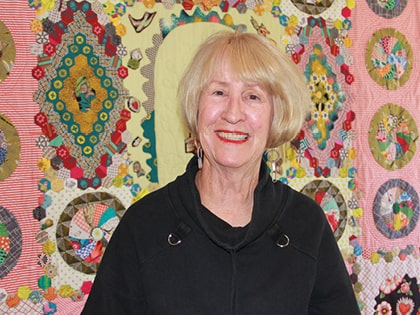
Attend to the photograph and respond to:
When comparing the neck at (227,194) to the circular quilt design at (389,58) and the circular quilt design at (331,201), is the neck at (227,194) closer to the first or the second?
the circular quilt design at (331,201)

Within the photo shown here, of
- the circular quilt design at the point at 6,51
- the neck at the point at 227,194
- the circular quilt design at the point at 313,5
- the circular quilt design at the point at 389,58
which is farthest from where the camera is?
the circular quilt design at the point at 389,58

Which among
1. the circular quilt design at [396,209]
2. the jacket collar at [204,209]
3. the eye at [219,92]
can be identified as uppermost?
the eye at [219,92]

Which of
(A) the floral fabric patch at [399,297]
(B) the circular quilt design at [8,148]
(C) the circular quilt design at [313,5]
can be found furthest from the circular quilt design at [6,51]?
(A) the floral fabric patch at [399,297]

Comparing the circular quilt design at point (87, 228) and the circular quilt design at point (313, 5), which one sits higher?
the circular quilt design at point (313, 5)

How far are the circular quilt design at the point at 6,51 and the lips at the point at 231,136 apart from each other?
663mm

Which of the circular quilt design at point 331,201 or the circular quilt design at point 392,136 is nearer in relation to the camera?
the circular quilt design at point 331,201

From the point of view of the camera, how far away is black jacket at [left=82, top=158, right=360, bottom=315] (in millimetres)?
1144

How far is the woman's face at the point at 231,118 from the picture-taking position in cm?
118

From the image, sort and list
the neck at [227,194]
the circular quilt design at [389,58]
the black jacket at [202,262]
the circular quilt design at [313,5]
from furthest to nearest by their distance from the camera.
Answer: the circular quilt design at [389,58] → the circular quilt design at [313,5] → the neck at [227,194] → the black jacket at [202,262]

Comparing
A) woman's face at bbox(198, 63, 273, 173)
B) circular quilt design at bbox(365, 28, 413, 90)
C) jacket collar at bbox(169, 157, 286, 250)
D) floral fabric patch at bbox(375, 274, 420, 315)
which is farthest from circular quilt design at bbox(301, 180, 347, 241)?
woman's face at bbox(198, 63, 273, 173)

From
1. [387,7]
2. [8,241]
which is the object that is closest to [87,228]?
[8,241]

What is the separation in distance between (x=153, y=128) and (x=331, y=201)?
80 cm

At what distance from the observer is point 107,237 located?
1537mm

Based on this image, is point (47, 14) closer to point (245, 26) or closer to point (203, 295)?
point (245, 26)
